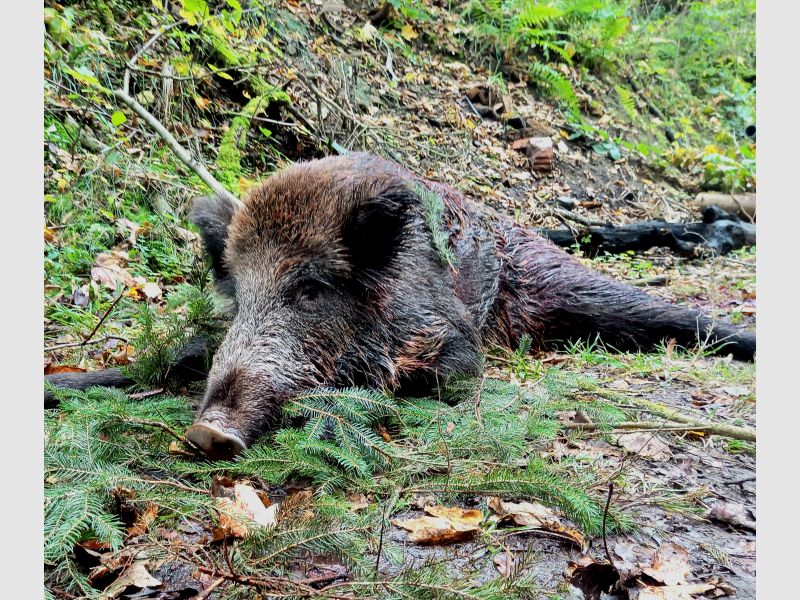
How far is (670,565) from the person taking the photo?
2.02m

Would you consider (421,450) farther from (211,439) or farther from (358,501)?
(211,439)

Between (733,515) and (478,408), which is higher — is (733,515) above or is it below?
above

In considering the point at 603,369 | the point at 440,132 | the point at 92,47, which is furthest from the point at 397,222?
the point at 440,132

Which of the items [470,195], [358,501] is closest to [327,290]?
[358,501]

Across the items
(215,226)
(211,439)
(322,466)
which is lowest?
(211,439)

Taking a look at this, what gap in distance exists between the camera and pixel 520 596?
5.64 feet

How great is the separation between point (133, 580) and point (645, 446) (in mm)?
2130

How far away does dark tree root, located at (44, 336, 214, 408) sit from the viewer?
11.4ft

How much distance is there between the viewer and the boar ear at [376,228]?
3744 millimetres

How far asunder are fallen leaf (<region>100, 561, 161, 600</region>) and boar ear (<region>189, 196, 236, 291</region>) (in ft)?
8.22

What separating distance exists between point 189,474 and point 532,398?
177cm

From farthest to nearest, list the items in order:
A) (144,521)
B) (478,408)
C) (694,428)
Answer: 1. (478,408)
2. (694,428)
3. (144,521)

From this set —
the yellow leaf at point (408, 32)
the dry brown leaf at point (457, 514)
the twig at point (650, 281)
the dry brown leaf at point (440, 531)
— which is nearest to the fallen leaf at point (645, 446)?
the dry brown leaf at point (457, 514)

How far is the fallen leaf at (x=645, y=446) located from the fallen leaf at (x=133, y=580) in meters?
2.04
